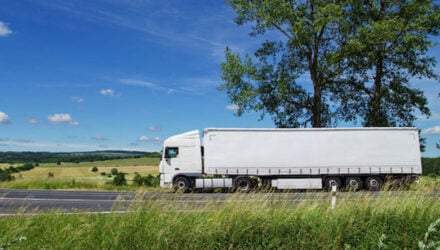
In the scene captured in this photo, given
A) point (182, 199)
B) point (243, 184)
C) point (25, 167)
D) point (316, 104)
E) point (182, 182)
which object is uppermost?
point (316, 104)

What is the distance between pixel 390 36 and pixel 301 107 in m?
7.03

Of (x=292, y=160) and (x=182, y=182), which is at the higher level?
(x=292, y=160)

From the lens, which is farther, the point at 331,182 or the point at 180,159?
the point at 180,159

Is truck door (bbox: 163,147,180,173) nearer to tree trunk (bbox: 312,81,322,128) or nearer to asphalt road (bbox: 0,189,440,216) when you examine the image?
asphalt road (bbox: 0,189,440,216)

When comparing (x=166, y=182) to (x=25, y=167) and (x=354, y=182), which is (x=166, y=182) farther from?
(x=25, y=167)

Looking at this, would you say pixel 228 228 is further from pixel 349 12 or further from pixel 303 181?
pixel 349 12

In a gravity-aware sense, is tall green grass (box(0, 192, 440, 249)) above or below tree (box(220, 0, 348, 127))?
below

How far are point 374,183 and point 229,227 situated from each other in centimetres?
1854

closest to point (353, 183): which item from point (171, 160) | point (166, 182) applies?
point (171, 160)

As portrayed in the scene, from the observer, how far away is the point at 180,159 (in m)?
24.4

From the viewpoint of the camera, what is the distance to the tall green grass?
24.4ft

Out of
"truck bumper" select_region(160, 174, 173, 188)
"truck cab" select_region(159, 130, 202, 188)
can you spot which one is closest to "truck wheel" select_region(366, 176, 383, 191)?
"truck cab" select_region(159, 130, 202, 188)

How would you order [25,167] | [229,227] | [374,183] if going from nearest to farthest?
[229,227] → [374,183] → [25,167]

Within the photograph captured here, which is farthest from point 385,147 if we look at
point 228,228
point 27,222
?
point 27,222
